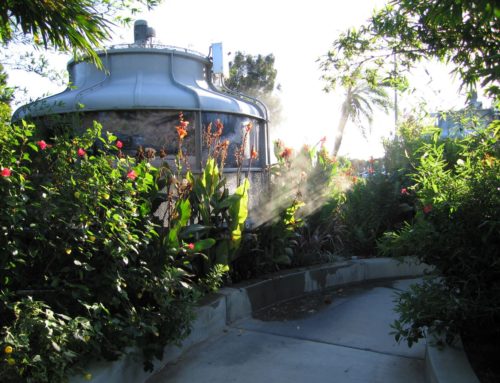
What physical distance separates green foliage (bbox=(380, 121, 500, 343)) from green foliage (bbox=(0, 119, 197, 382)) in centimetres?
175

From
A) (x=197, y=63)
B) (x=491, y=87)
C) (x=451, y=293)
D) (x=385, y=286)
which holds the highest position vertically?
(x=197, y=63)

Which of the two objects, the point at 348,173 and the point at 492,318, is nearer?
the point at 492,318

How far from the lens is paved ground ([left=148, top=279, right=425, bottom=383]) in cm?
336

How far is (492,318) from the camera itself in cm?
296

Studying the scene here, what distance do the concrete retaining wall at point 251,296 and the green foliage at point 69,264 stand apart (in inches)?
5.5

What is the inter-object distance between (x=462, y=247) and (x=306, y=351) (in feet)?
4.89

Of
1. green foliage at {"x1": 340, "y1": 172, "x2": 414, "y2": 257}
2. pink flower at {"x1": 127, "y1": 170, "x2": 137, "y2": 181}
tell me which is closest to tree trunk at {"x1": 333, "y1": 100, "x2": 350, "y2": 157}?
green foliage at {"x1": 340, "y1": 172, "x2": 414, "y2": 257}

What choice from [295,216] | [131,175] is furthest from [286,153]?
[131,175]

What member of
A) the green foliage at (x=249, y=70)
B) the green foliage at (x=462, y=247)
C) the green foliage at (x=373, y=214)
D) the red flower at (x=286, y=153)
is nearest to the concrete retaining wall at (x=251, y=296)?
the green foliage at (x=462, y=247)

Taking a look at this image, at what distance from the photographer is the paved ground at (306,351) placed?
336 centimetres

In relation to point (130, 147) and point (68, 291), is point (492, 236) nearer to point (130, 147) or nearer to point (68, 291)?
point (68, 291)

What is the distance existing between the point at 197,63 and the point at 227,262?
8.78 metres

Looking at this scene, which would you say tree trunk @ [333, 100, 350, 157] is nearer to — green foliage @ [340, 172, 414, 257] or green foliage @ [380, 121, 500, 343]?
green foliage @ [340, 172, 414, 257]

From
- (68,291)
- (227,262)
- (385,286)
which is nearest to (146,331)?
(68,291)
